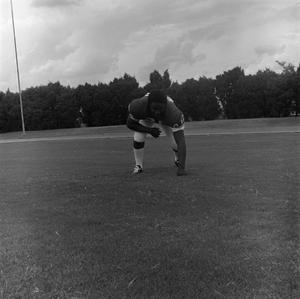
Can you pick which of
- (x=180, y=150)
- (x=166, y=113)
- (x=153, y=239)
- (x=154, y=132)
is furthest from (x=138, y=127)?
(x=153, y=239)

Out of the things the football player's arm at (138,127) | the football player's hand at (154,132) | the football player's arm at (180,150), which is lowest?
the football player's arm at (180,150)

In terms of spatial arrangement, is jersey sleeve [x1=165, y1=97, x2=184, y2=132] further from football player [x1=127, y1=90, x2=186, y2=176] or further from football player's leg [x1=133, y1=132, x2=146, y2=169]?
football player's leg [x1=133, y1=132, x2=146, y2=169]

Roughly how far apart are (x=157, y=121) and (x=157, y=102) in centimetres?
77

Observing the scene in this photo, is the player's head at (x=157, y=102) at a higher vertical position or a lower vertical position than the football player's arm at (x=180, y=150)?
higher

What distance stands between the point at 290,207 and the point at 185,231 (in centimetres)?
157

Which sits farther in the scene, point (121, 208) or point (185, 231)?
point (121, 208)

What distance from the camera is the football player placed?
8.88 metres

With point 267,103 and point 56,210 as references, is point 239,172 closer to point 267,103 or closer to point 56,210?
point 56,210

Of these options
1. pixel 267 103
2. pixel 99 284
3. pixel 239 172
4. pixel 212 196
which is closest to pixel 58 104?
pixel 267 103

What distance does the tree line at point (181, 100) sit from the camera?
98.6ft

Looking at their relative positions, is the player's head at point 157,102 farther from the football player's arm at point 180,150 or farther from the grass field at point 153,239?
the grass field at point 153,239

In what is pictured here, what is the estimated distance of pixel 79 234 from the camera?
4926 millimetres

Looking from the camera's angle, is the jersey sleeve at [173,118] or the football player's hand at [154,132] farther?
the football player's hand at [154,132]

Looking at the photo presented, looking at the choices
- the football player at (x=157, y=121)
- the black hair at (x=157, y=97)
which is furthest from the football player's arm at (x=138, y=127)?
the black hair at (x=157, y=97)
